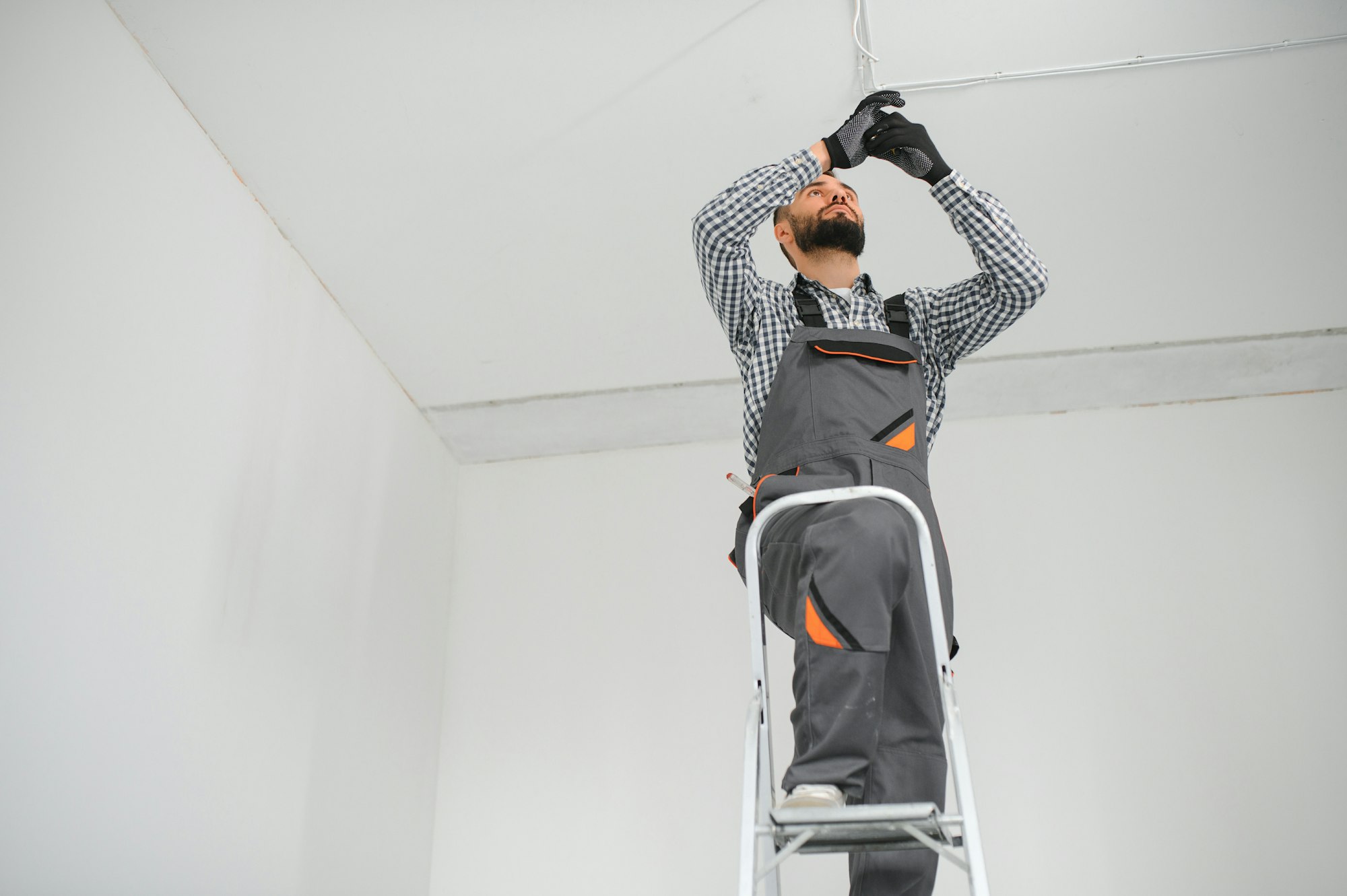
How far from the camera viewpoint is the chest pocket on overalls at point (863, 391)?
1.85 metres

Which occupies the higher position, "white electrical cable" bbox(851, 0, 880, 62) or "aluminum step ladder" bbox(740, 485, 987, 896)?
"white electrical cable" bbox(851, 0, 880, 62)

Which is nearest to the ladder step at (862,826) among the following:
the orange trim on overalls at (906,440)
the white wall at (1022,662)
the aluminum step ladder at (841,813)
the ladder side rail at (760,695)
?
the aluminum step ladder at (841,813)

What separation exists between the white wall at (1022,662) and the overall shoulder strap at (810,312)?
1.87 m

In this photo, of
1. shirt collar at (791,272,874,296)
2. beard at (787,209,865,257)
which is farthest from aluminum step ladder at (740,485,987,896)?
beard at (787,209,865,257)

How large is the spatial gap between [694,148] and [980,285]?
105cm

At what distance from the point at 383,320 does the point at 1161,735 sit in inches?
117

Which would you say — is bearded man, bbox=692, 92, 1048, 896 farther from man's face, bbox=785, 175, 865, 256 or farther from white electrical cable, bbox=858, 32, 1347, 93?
white electrical cable, bbox=858, 32, 1347, 93

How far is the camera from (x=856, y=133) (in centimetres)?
206

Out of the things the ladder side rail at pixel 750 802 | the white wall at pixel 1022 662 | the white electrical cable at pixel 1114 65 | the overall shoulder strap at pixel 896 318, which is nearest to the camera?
the ladder side rail at pixel 750 802

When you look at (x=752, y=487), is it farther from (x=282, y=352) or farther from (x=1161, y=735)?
(x=1161, y=735)

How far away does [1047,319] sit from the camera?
357 cm

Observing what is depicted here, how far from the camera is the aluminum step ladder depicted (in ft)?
4.40

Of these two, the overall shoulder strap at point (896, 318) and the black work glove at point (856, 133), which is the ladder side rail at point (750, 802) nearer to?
the overall shoulder strap at point (896, 318)

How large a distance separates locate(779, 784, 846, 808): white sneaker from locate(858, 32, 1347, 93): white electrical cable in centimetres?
191
